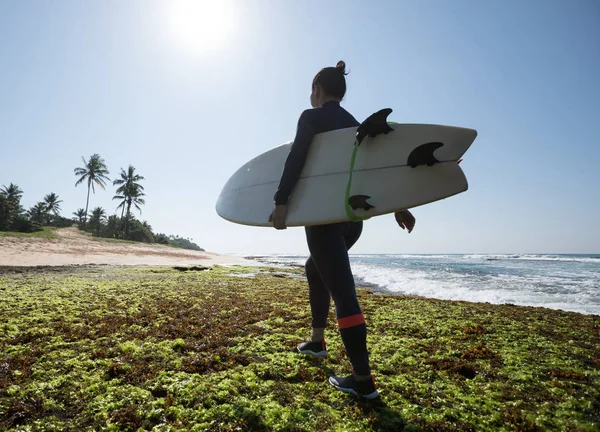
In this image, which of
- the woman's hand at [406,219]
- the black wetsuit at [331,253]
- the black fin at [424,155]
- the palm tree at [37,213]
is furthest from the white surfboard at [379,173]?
the palm tree at [37,213]

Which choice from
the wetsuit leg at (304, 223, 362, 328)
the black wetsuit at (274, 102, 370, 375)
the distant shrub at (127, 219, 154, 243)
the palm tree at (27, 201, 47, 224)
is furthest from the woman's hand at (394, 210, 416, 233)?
the palm tree at (27, 201, 47, 224)

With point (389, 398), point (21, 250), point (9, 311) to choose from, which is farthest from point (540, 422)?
point (21, 250)

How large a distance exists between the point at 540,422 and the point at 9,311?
17.7 ft

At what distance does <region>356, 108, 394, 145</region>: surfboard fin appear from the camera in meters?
2.42

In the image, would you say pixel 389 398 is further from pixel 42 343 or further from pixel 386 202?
pixel 42 343

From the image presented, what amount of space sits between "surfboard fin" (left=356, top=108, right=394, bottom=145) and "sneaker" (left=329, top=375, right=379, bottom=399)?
189 centimetres

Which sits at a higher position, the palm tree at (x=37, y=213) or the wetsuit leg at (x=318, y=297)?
the palm tree at (x=37, y=213)

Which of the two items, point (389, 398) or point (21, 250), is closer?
point (389, 398)

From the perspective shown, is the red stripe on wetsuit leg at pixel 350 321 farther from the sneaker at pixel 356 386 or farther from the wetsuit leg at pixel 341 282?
the sneaker at pixel 356 386

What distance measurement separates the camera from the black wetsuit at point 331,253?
204 centimetres

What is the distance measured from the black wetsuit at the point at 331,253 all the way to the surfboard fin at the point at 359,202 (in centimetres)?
20

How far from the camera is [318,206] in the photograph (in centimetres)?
241

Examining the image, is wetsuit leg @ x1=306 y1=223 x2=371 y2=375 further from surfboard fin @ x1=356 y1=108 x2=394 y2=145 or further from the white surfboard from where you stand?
surfboard fin @ x1=356 y1=108 x2=394 y2=145

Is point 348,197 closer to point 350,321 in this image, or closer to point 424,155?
point 424,155
